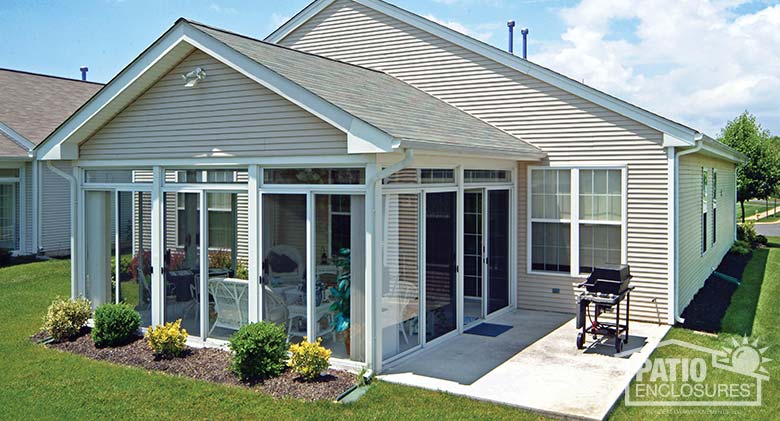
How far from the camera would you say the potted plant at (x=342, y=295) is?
26.4 feet

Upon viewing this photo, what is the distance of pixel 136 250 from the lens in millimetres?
9898

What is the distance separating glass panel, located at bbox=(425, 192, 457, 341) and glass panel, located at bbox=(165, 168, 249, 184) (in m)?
2.53

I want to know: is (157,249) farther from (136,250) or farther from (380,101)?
(380,101)

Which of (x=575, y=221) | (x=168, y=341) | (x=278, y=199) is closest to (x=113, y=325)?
(x=168, y=341)

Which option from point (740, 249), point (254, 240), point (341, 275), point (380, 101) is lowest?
point (740, 249)

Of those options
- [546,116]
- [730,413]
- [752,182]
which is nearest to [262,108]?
[546,116]

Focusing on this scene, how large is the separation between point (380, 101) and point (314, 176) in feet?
6.01

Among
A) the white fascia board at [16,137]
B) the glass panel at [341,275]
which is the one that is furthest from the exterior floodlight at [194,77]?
the white fascia board at [16,137]

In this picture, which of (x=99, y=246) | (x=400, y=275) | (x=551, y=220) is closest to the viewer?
(x=400, y=275)

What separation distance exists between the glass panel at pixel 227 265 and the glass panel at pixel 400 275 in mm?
2041

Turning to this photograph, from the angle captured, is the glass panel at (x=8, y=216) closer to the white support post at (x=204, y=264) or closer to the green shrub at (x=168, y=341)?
the white support post at (x=204, y=264)

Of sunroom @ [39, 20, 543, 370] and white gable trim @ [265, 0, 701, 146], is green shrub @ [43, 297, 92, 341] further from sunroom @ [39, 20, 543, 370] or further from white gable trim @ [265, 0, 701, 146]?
white gable trim @ [265, 0, 701, 146]

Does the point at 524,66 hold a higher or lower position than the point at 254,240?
higher

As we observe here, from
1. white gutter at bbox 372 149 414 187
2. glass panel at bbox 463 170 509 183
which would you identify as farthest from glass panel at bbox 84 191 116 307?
glass panel at bbox 463 170 509 183
